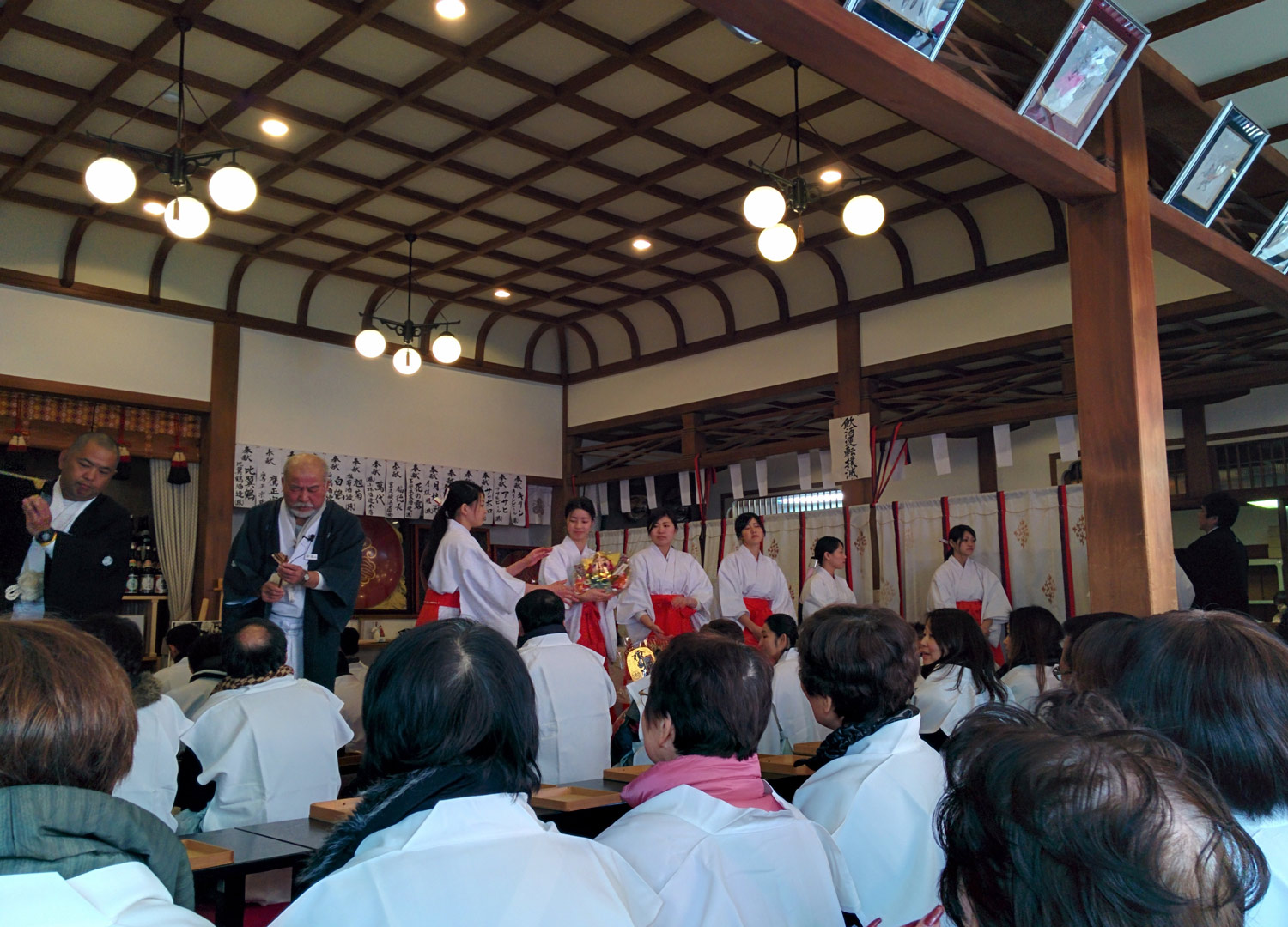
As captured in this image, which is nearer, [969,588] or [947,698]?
[947,698]

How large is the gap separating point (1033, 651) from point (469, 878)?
3.22m

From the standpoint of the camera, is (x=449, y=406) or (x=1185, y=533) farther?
(x=449, y=406)

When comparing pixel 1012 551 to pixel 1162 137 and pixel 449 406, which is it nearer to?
pixel 1162 137

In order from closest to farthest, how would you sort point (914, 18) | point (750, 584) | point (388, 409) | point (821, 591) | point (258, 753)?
point (258, 753) < point (914, 18) < point (750, 584) < point (821, 591) < point (388, 409)

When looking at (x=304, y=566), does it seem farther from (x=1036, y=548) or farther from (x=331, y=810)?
(x=1036, y=548)

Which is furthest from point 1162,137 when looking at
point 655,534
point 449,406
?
point 449,406

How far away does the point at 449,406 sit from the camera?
9750 mm

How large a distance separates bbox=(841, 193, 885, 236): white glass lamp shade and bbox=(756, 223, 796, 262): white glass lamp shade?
14.8 inches

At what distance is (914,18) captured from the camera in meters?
3.46

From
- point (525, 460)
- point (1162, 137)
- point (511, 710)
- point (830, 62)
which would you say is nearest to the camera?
point (511, 710)

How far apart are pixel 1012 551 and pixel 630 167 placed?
13.0 ft

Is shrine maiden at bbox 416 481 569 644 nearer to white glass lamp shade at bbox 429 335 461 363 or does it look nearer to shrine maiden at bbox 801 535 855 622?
shrine maiden at bbox 801 535 855 622

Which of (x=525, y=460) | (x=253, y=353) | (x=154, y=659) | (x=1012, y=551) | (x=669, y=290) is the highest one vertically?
(x=669, y=290)

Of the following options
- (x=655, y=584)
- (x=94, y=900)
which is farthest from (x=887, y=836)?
(x=655, y=584)
